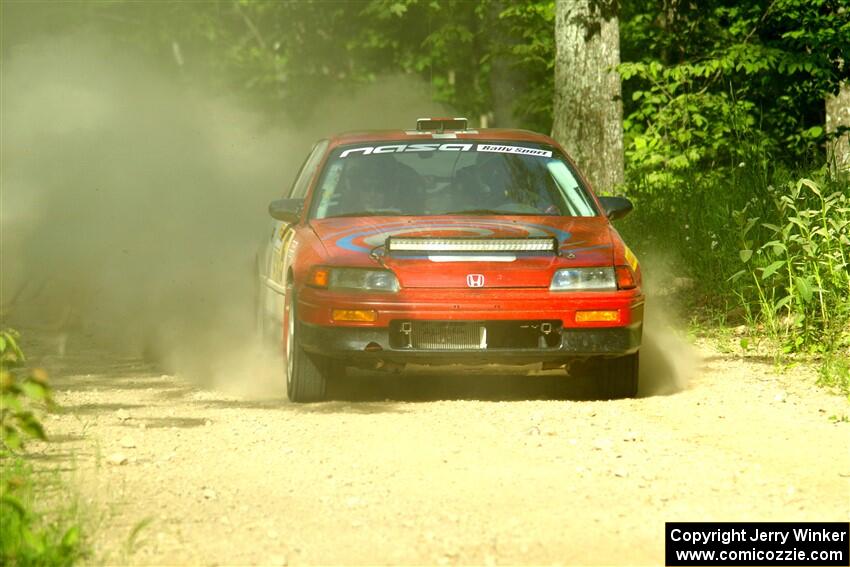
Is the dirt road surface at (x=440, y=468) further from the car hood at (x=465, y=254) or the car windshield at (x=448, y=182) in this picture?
the car windshield at (x=448, y=182)

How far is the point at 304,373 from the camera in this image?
928cm

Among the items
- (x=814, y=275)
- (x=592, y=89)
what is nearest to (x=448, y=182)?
(x=814, y=275)

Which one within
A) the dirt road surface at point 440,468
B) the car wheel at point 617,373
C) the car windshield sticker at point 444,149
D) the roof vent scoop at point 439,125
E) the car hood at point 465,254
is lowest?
the dirt road surface at point 440,468

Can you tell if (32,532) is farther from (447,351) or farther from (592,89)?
(592,89)

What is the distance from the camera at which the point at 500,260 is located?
9008mm

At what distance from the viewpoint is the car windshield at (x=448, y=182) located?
9898 millimetres

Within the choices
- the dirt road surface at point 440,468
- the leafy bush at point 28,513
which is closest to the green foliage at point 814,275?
the dirt road surface at point 440,468

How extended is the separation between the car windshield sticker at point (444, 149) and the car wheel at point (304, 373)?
138 centimetres

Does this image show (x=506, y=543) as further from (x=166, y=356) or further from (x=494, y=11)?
(x=494, y=11)

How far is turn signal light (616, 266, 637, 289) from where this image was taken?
9117 mm

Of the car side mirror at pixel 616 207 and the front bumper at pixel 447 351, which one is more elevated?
the car side mirror at pixel 616 207

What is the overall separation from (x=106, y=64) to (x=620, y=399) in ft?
95.6

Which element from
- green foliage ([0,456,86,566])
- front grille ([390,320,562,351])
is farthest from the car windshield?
green foliage ([0,456,86,566])

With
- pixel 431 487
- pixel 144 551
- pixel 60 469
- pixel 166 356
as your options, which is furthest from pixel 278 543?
pixel 166 356
